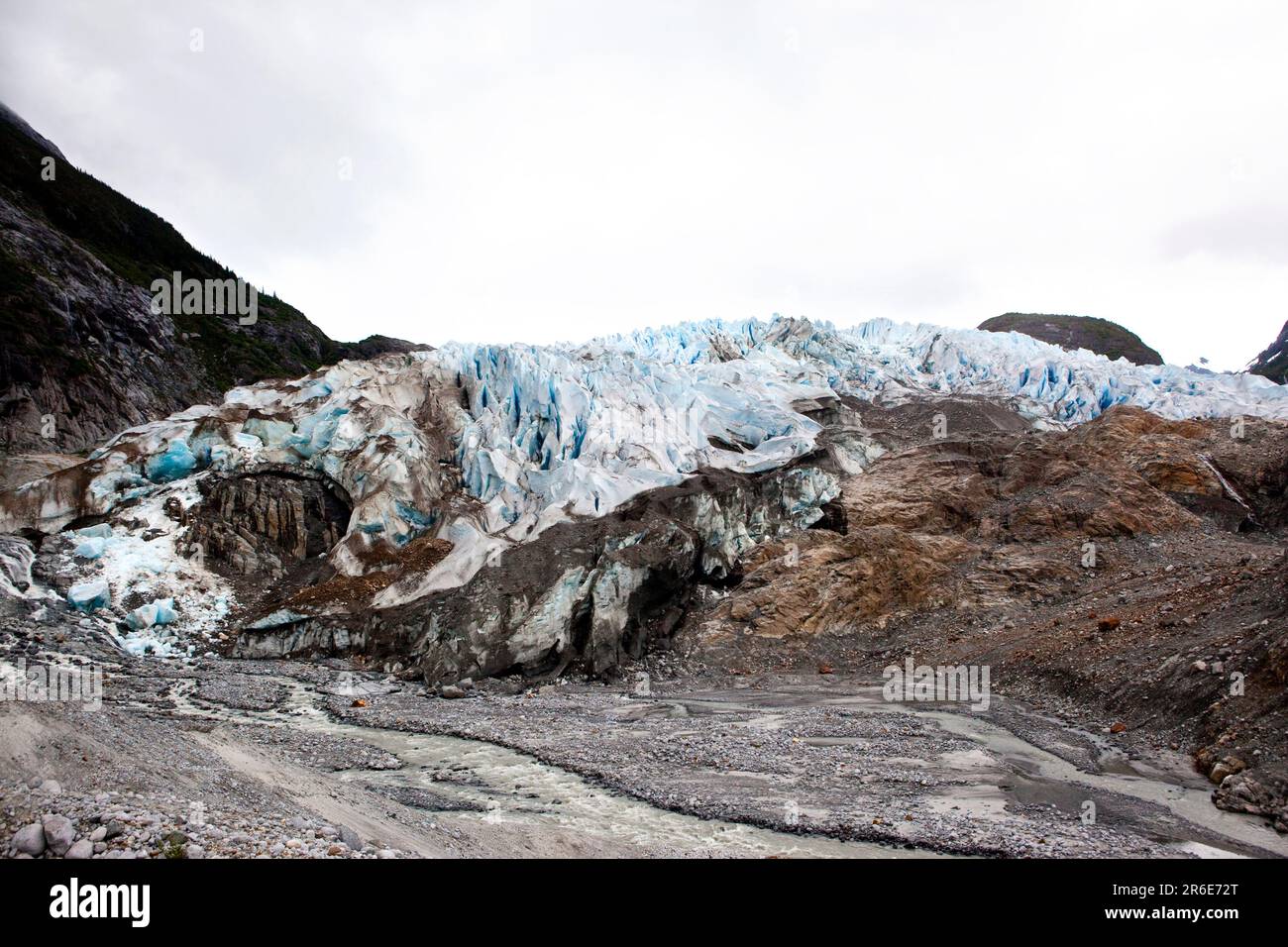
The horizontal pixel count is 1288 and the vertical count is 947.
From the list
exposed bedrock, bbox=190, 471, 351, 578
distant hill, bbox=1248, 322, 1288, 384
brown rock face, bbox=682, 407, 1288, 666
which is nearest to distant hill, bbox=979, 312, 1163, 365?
distant hill, bbox=1248, 322, 1288, 384

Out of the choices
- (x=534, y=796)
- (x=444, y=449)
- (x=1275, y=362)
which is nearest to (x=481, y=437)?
(x=444, y=449)

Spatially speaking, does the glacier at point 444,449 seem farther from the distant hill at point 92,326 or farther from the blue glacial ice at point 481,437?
the distant hill at point 92,326

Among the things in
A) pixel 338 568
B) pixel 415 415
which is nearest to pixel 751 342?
pixel 415 415

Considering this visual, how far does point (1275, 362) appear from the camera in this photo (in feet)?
306

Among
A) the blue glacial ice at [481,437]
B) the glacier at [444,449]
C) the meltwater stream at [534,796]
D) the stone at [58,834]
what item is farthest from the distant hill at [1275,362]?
the stone at [58,834]

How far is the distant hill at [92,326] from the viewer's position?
39.7m

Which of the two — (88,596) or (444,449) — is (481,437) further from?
(88,596)

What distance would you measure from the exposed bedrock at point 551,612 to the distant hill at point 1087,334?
78897 millimetres

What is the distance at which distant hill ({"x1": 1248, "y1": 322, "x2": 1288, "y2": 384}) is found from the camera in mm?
86775

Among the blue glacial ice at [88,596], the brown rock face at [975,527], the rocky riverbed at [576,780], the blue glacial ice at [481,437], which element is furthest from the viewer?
the blue glacial ice at [481,437]

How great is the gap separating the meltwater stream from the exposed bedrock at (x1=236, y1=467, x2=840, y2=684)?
278 inches

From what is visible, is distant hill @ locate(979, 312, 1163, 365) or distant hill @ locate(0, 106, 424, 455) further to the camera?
distant hill @ locate(979, 312, 1163, 365)

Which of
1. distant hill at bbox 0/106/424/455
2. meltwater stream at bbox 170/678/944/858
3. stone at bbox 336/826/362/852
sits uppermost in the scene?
distant hill at bbox 0/106/424/455

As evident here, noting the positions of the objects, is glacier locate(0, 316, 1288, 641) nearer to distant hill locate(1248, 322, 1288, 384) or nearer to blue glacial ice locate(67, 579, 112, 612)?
blue glacial ice locate(67, 579, 112, 612)
